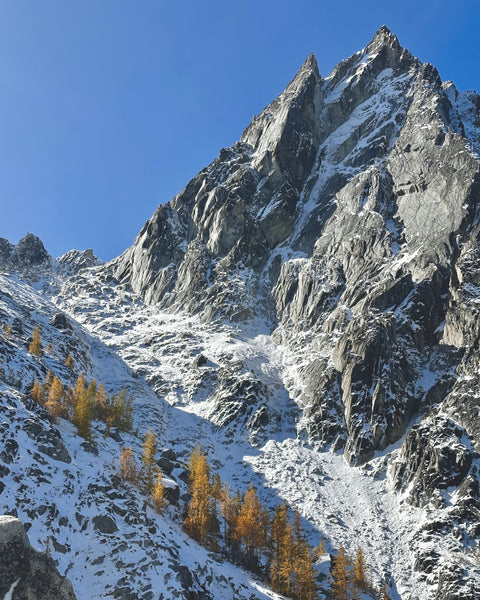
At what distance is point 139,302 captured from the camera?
147 m

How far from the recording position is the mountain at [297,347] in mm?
45469

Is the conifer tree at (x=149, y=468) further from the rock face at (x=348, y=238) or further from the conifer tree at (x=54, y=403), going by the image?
the rock face at (x=348, y=238)

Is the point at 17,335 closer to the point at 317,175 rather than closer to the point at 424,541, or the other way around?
the point at 424,541

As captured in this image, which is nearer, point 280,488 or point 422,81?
point 280,488

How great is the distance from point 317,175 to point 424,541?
122 m

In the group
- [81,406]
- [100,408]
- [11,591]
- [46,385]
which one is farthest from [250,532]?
[11,591]

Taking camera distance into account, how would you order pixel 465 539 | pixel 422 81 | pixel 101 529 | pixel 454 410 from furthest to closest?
pixel 422 81 < pixel 454 410 < pixel 465 539 < pixel 101 529

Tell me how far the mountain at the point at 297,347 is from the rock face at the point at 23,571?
1946 cm

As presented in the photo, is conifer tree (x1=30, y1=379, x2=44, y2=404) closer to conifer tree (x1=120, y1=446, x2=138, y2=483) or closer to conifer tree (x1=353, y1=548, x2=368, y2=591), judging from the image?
conifer tree (x1=120, y1=446, x2=138, y2=483)

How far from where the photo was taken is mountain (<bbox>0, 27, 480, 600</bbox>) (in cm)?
4547

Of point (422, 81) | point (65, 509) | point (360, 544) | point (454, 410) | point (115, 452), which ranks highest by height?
point (422, 81)

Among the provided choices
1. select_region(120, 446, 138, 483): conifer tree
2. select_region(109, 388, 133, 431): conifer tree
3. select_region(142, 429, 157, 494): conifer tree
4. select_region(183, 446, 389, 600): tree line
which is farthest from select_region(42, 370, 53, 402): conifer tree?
select_region(183, 446, 389, 600): tree line

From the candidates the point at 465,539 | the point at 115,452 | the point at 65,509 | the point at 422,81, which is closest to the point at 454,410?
the point at 465,539

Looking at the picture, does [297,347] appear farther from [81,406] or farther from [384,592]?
[384,592]
